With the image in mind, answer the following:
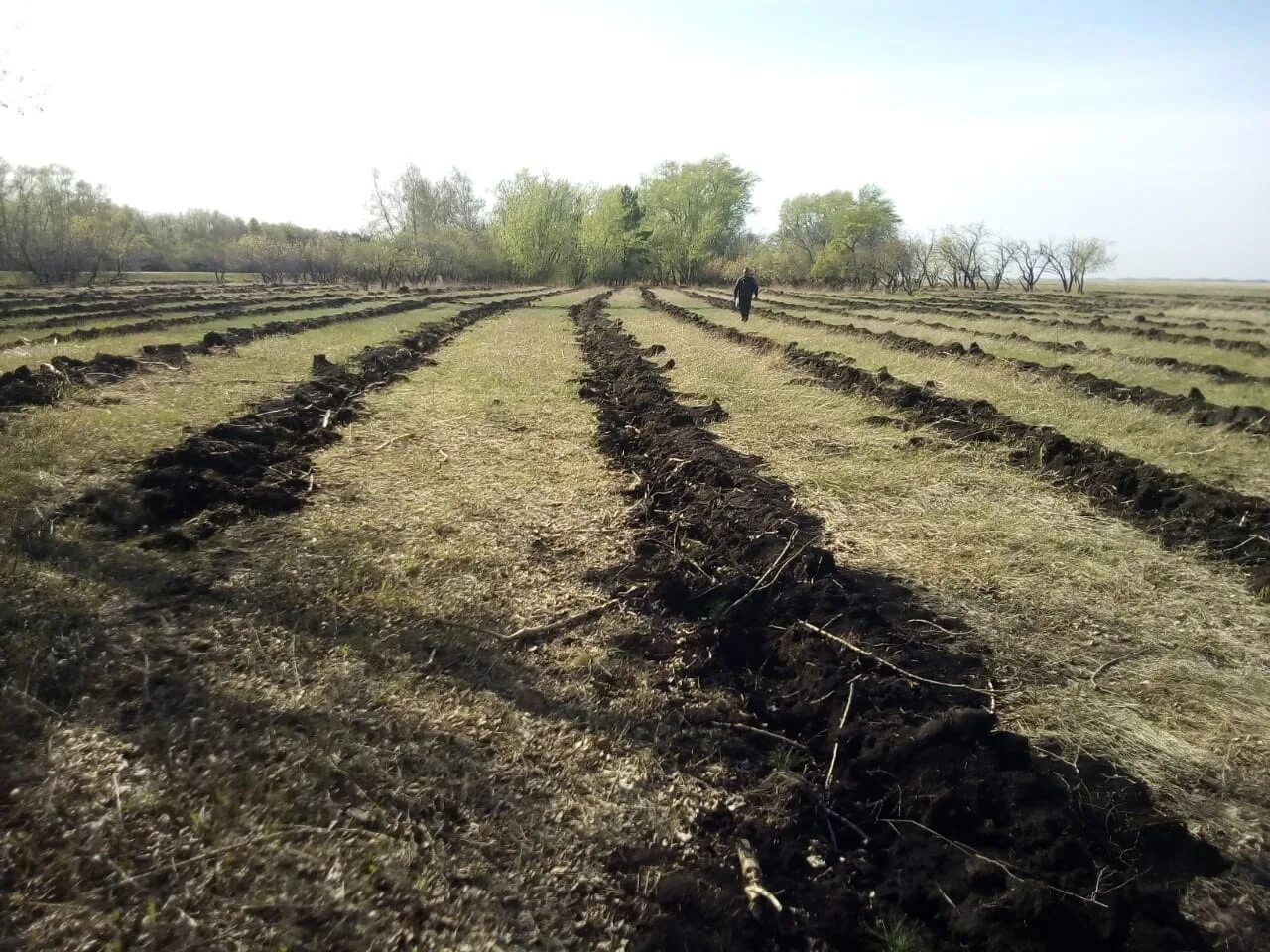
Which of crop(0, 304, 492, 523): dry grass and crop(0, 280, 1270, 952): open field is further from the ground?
crop(0, 304, 492, 523): dry grass

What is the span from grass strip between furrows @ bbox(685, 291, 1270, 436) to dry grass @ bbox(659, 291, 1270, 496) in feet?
1.06

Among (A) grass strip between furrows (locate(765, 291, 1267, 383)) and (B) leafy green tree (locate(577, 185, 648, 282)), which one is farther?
(B) leafy green tree (locate(577, 185, 648, 282))

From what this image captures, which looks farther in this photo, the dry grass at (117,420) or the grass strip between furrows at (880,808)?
the dry grass at (117,420)

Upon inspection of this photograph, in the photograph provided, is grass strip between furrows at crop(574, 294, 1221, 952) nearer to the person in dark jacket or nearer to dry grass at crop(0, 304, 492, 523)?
dry grass at crop(0, 304, 492, 523)

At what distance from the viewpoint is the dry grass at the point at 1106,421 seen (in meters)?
9.59

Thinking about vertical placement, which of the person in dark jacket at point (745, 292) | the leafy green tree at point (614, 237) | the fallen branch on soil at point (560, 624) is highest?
the leafy green tree at point (614, 237)

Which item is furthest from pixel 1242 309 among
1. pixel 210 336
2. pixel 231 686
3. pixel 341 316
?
pixel 231 686

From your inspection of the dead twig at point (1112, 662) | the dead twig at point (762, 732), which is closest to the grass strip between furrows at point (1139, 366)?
the dead twig at point (1112, 662)

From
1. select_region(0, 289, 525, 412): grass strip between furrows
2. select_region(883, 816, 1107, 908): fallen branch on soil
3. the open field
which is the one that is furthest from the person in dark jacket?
select_region(883, 816, 1107, 908): fallen branch on soil

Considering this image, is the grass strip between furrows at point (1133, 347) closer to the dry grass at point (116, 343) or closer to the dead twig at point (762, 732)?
the dead twig at point (762, 732)

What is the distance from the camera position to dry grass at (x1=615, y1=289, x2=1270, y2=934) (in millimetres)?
3984

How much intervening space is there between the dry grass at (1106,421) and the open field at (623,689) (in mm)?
148

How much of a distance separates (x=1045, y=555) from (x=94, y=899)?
6966 millimetres

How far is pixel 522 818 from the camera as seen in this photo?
3424mm
